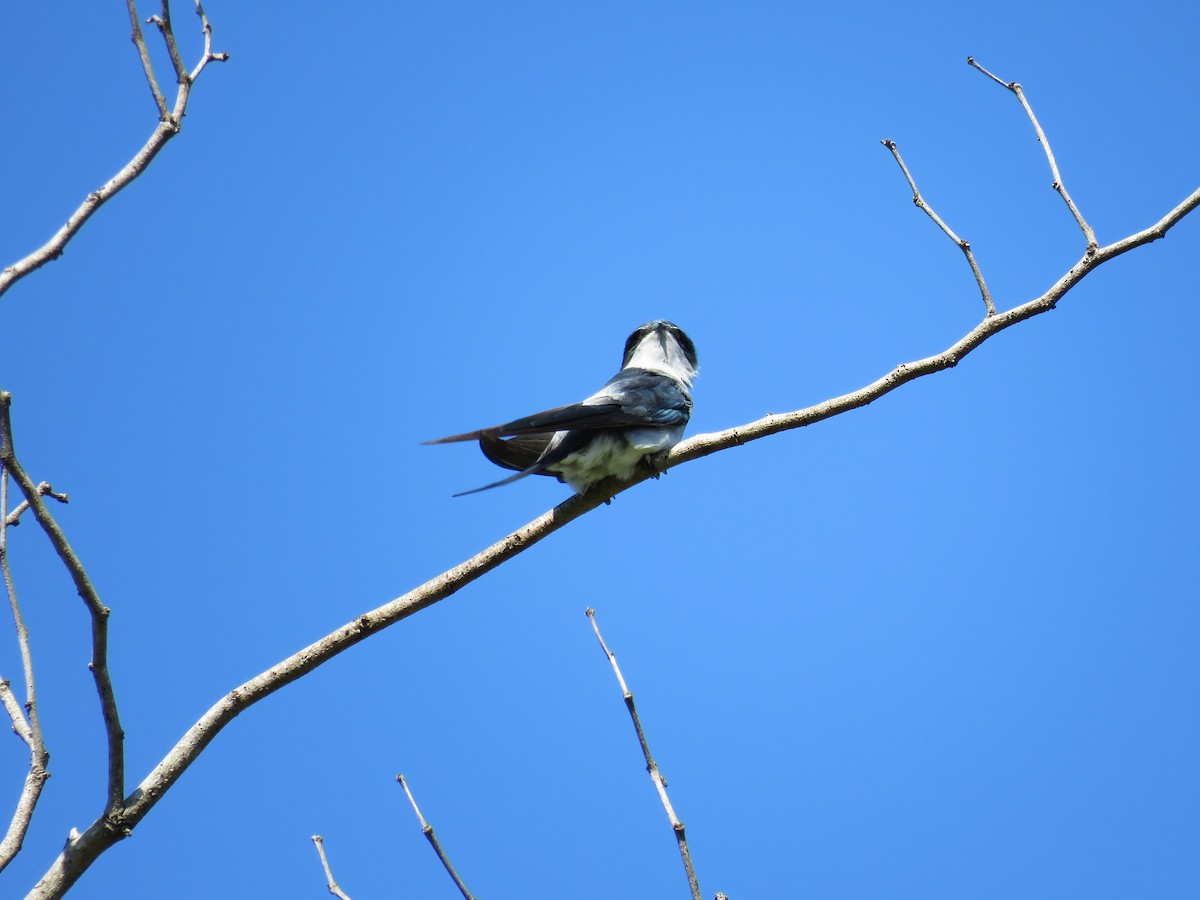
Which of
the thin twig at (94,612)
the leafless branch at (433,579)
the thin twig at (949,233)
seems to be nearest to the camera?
the thin twig at (94,612)

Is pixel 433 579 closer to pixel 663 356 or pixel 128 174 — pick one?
pixel 128 174

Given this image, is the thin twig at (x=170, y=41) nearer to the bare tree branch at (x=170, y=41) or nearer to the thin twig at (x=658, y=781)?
the bare tree branch at (x=170, y=41)

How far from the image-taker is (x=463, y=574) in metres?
3.67

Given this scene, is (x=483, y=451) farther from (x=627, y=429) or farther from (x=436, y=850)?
(x=436, y=850)

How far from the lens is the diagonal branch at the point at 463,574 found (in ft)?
9.45

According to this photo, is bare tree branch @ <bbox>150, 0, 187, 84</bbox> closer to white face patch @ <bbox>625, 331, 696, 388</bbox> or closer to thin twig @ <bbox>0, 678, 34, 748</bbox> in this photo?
thin twig @ <bbox>0, 678, 34, 748</bbox>

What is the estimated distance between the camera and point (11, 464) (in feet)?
8.60

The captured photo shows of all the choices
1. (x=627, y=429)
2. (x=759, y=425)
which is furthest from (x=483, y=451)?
(x=759, y=425)

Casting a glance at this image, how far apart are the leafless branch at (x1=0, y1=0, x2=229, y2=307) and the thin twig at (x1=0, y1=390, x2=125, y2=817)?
1.32 ft

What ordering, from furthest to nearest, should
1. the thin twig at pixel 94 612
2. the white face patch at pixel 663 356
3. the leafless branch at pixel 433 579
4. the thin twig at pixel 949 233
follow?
the white face patch at pixel 663 356 < the thin twig at pixel 949 233 < the leafless branch at pixel 433 579 < the thin twig at pixel 94 612

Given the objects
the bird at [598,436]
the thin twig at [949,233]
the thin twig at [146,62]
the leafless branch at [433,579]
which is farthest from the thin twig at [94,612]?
the thin twig at [949,233]

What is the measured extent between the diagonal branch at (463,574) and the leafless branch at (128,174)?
1376mm

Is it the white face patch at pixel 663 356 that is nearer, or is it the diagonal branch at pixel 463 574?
the diagonal branch at pixel 463 574

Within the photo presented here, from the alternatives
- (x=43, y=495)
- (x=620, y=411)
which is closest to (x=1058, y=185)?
(x=620, y=411)
